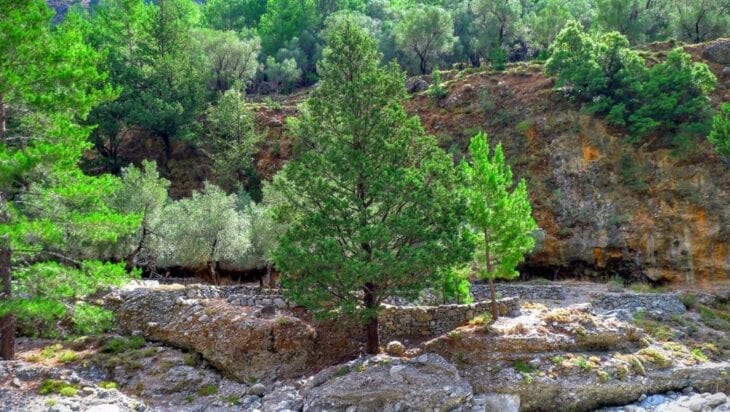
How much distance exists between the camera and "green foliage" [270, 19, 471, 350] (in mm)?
15547

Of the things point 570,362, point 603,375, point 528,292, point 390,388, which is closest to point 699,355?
point 603,375

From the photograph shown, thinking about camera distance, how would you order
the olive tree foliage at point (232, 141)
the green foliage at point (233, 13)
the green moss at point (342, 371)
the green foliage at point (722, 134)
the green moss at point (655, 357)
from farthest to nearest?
1. the green foliage at point (233, 13)
2. the olive tree foliage at point (232, 141)
3. the green foliage at point (722, 134)
4. the green moss at point (655, 357)
5. the green moss at point (342, 371)

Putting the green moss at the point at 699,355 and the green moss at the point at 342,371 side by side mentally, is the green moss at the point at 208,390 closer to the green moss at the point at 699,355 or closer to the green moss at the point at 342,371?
the green moss at the point at 342,371

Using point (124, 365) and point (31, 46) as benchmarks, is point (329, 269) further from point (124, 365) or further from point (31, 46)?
point (31, 46)

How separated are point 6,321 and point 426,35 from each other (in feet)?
141

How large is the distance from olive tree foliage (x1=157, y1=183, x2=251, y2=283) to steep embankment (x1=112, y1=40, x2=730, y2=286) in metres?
14.0

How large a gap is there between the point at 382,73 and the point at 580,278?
2126 cm

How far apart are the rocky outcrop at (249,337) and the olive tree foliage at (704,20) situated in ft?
138

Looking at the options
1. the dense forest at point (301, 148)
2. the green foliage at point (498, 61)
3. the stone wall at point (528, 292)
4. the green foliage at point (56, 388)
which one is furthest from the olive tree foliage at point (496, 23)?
the green foliage at point (56, 388)

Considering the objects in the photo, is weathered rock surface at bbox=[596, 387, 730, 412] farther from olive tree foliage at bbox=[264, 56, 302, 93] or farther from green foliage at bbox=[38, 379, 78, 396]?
olive tree foliage at bbox=[264, 56, 302, 93]

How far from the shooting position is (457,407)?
14.4 metres

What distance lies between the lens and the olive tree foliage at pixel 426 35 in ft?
164

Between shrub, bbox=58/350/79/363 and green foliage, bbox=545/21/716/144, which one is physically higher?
green foliage, bbox=545/21/716/144

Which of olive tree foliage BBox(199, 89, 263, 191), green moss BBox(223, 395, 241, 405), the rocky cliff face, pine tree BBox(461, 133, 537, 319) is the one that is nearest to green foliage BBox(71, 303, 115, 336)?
green moss BBox(223, 395, 241, 405)
